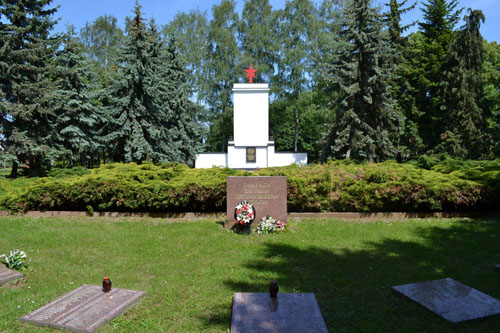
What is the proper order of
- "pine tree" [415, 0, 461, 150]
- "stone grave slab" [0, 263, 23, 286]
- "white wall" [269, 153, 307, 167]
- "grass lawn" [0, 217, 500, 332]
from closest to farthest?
"grass lawn" [0, 217, 500, 332] → "stone grave slab" [0, 263, 23, 286] → "pine tree" [415, 0, 461, 150] → "white wall" [269, 153, 307, 167]

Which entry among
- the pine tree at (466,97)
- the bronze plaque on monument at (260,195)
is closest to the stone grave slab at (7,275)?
the bronze plaque on monument at (260,195)

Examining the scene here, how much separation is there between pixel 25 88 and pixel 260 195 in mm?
14804

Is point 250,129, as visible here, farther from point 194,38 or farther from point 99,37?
point 99,37

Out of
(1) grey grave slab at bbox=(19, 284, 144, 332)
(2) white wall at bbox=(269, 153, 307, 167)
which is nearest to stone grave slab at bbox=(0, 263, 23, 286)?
(1) grey grave slab at bbox=(19, 284, 144, 332)

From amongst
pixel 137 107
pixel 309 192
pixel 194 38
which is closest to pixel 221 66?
pixel 194 38

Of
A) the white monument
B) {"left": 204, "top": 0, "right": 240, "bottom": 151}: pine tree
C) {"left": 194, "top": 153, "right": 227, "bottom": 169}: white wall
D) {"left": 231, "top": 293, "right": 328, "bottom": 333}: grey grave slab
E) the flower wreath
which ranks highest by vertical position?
{"left": 204, "top": 0, "right": 240, "bottom": 151}: pine tree

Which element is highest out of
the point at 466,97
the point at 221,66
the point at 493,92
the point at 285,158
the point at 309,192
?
the point at 221,66

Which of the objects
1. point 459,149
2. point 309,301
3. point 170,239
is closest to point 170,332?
point 309,301

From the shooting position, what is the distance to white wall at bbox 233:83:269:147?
26.2 meters

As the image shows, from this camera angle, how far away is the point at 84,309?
373 centimetres

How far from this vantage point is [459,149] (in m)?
21.2

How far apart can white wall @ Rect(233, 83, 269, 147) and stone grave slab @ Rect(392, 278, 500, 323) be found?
73.0 feet

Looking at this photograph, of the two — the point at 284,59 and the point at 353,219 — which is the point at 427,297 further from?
the point at 284,59

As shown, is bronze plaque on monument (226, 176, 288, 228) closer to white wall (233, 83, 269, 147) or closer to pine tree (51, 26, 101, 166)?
pine tree (51, 26, 101, 166)
